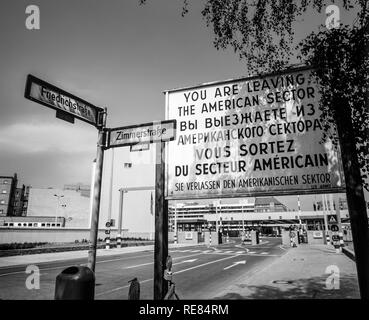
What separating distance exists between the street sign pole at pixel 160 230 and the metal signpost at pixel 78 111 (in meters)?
0.90

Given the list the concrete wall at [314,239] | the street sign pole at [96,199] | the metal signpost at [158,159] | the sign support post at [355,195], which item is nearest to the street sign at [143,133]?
the metal signpost at [158,159]

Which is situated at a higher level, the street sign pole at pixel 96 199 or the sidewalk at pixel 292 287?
the street sign pole at pixel 96 199

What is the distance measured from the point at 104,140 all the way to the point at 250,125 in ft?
7.96

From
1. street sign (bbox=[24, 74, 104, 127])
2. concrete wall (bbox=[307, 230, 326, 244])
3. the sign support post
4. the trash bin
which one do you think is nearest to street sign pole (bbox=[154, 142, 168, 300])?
the trash bin

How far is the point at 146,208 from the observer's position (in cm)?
4922

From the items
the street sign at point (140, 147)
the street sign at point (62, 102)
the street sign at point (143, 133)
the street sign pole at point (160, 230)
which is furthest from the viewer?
the street sign at point (140, 147)

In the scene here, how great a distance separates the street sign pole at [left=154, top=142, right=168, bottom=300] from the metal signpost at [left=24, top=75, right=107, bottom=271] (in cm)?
90

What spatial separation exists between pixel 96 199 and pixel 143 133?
1.27 metres

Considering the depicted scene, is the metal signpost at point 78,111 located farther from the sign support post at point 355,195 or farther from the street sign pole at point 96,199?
the sign support post at point 355,195

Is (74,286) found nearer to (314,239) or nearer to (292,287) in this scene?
(292,287)

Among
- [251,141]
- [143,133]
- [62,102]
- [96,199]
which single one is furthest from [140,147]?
[251,141]

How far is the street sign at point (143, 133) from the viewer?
4.63 meters

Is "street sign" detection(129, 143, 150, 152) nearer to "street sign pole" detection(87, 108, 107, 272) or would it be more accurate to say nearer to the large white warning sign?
the large white warning sign
